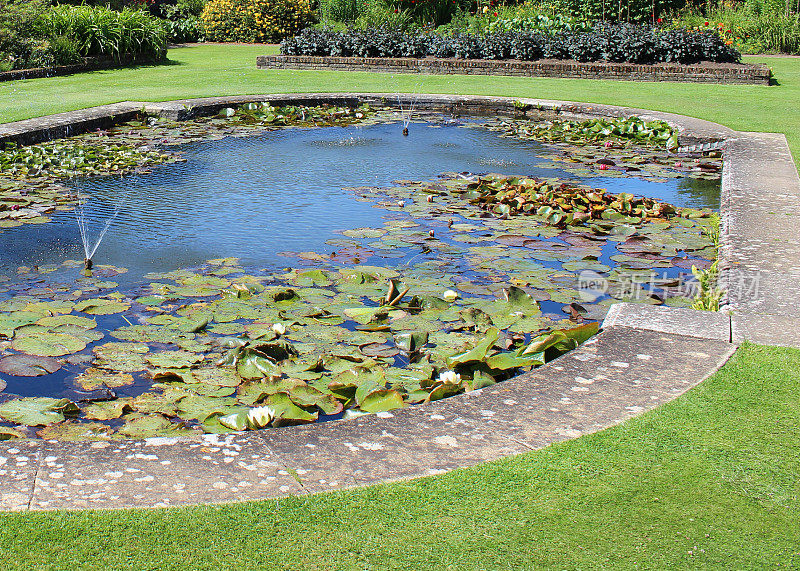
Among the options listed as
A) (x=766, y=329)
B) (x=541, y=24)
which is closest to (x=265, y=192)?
(x=766, y=329)

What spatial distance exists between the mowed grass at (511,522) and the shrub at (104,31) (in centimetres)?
1482

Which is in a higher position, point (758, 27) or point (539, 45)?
point (758, 27)

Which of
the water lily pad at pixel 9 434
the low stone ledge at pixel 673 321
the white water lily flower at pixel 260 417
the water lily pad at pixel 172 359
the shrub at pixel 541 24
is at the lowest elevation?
the water lily pad at pixel 9 434

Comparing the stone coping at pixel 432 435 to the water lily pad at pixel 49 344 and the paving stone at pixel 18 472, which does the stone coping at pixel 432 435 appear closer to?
the paving stone at pixel 18 472

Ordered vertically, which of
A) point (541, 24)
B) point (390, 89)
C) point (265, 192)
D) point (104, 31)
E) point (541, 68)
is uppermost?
point (541, 24)

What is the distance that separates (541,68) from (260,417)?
13.3 metres

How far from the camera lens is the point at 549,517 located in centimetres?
204

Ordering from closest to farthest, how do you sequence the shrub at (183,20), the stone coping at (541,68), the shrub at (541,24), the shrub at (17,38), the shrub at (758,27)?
1. the stone coping at (541,68)
2. the shrub at (17,38)
3. the shrub at (541,24)
4. the shrub at (758,27)
5. the shrub at (183,20)

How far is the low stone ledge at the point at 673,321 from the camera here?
3127mm

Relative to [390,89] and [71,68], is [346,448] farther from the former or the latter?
[71,68]

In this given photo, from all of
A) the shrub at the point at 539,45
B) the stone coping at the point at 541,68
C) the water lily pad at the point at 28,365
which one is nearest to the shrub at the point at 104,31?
the stone coping at the point at 541,68

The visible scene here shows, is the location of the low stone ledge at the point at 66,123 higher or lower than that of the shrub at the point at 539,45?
lower

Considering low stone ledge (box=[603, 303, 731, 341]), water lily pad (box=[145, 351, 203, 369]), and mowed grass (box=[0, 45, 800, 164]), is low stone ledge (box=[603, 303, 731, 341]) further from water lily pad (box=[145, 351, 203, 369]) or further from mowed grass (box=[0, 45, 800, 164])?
mowed grass (box=[0, 45, 800, 164])

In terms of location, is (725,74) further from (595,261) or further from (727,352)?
(727,352)
